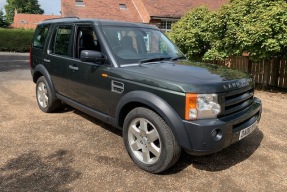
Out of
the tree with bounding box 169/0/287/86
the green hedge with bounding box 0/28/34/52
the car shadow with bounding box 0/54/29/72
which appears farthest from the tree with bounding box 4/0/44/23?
the tree with bounding box 169/0/287/86

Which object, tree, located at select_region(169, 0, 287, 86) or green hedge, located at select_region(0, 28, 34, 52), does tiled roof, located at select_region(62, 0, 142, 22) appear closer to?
green hedge, located at select_region(0, 28, 34, 52)

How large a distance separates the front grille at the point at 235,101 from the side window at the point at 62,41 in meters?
2.87

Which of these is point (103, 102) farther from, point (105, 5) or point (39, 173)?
point (105, 5)

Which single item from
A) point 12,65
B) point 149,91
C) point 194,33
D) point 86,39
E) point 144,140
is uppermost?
point 194,33

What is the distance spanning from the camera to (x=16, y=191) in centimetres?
305

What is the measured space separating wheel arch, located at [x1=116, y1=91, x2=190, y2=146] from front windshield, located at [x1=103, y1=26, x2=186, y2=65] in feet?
2.02

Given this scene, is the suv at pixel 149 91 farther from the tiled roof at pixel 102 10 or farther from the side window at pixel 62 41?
the tiled roof at pixel 102 10

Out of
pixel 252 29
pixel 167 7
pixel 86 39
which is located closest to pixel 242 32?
pixel 252 29

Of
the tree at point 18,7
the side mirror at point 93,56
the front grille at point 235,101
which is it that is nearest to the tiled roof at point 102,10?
the side mirror at point 93,56

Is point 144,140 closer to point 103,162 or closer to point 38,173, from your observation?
point 103,162

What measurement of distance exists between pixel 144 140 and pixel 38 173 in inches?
54.0

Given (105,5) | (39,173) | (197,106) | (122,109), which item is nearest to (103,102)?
(122,109)

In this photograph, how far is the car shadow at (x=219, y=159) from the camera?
369cm

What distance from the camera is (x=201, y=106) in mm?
3043
